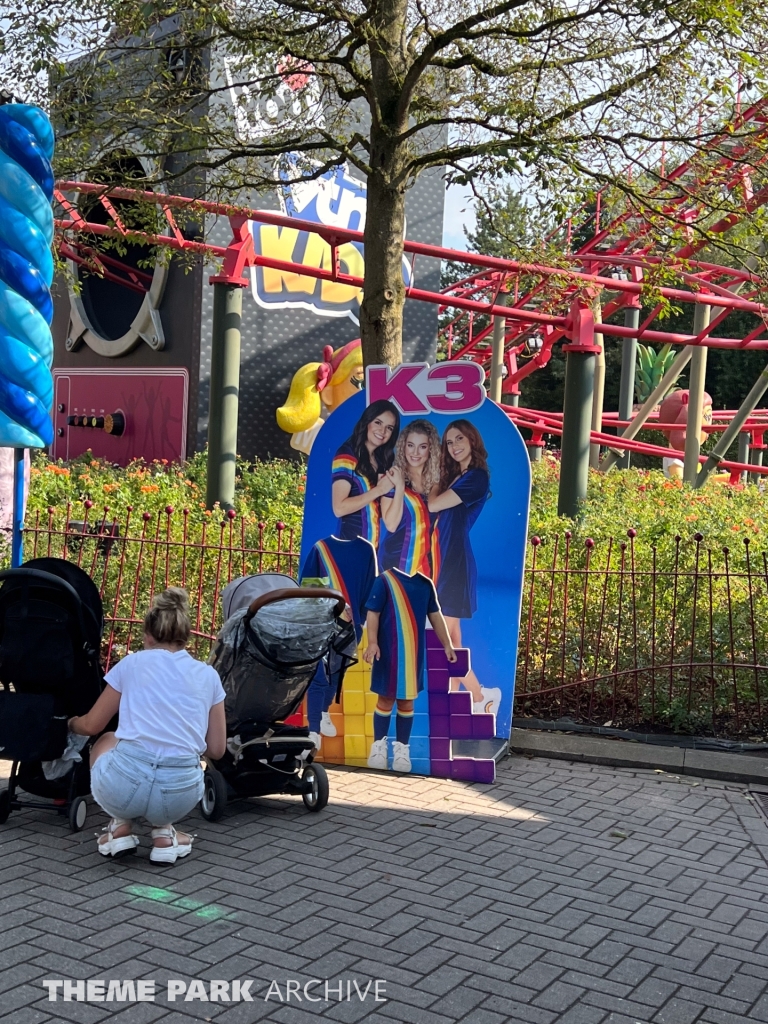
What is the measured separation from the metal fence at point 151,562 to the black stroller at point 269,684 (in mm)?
2132

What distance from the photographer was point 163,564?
899cm

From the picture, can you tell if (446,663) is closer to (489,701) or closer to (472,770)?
(489,701)

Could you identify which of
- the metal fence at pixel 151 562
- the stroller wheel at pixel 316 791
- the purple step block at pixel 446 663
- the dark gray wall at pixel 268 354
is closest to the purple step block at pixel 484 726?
the purple step block at pixel 446 663

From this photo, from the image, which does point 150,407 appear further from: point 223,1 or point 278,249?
point 223,1

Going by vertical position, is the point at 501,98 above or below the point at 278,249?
below

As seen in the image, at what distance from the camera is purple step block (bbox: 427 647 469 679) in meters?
6.61

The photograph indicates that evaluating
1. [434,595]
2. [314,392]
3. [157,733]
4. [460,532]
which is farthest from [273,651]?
[314,392]

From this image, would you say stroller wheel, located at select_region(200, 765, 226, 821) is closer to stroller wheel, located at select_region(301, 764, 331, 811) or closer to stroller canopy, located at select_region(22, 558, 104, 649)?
stroller wheel, located at select_region(301, 764, 331, 811)

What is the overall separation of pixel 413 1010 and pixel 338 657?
9.50ft

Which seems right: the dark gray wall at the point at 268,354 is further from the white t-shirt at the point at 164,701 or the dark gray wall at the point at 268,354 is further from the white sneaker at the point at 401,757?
the white t-shirt at the point at 164,701

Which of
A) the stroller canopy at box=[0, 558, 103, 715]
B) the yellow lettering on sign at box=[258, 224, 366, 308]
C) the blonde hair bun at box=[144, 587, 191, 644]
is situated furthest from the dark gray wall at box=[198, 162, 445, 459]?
the blonde hair bun at box=[144, 587, 191, 644]

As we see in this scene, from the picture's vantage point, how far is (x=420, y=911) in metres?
4.58

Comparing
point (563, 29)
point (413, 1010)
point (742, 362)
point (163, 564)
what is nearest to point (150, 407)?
point (163, 564)

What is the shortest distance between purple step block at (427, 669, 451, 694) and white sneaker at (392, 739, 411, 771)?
0.37 metres
